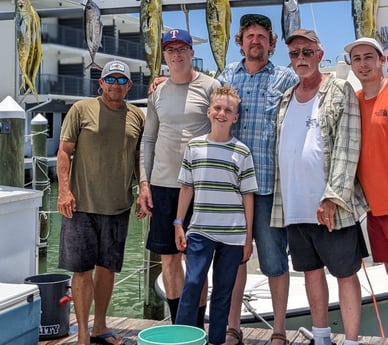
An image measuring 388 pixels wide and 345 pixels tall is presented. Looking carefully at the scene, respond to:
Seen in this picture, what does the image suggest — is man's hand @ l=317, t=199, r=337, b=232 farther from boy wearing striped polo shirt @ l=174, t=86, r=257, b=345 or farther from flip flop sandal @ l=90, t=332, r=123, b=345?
flip flop sandal @ l=90, t=332, r=123, b=345

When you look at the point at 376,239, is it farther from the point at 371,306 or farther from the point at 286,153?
the point at 371,306

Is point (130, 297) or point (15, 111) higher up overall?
point (15, 111)

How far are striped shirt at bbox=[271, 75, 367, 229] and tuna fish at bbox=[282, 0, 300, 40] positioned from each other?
914mm

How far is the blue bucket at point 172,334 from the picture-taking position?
116 inches

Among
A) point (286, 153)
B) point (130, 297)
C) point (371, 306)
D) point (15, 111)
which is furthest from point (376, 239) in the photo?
point (130, 297)

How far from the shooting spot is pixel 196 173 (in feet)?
11.2

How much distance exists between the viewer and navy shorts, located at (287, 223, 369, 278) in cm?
326

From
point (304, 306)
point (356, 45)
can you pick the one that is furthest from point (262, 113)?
point (304, 306)

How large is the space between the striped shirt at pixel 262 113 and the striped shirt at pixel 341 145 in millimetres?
315

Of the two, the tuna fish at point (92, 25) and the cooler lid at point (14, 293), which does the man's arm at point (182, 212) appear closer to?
the cooler lid at point (14, 293)

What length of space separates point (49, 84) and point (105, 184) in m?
23.4

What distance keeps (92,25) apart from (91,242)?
178 centimetres

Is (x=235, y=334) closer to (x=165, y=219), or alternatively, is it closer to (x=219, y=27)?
(x=165, y=219)

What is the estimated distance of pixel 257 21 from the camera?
11.5ft
